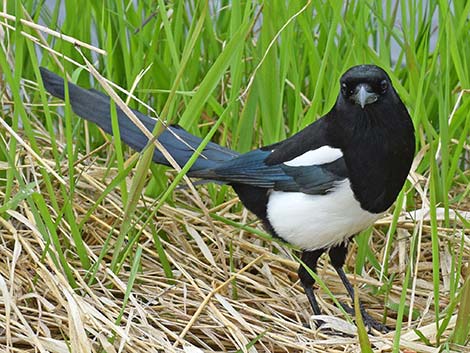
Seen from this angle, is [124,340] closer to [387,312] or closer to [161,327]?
[161,327]

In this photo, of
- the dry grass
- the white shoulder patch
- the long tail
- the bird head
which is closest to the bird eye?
the bird head

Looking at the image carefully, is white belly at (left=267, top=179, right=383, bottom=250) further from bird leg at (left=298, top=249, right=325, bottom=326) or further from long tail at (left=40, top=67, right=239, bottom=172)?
long tail at (left=40, top=67, right=239, bottom=172)

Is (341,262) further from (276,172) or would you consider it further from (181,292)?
(181,292)

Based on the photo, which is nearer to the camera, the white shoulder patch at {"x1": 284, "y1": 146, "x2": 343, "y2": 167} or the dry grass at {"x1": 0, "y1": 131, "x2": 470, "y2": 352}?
the dry grass at {"x1": 0, "y1": 131, "x2": 470, "y2": 352}

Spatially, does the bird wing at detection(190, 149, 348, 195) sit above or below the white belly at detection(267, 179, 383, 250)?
above

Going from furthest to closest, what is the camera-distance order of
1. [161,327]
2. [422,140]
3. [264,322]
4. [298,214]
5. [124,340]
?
[422,140]
[298,214]
[264,322]
[161,327]
[124,340]

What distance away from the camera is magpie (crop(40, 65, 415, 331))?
2.00m

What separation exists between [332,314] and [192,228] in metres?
0.35

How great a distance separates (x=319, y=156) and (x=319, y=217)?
0.13 metres

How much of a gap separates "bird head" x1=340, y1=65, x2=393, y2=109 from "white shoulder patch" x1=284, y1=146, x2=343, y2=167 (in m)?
0.16

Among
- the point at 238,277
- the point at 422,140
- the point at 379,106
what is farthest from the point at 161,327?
the point at 422,140

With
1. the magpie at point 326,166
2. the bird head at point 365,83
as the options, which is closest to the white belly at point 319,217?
the magpie at point 326,166

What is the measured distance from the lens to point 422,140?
234 cm

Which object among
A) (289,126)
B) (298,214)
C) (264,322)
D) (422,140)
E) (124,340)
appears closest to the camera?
(124,340)
